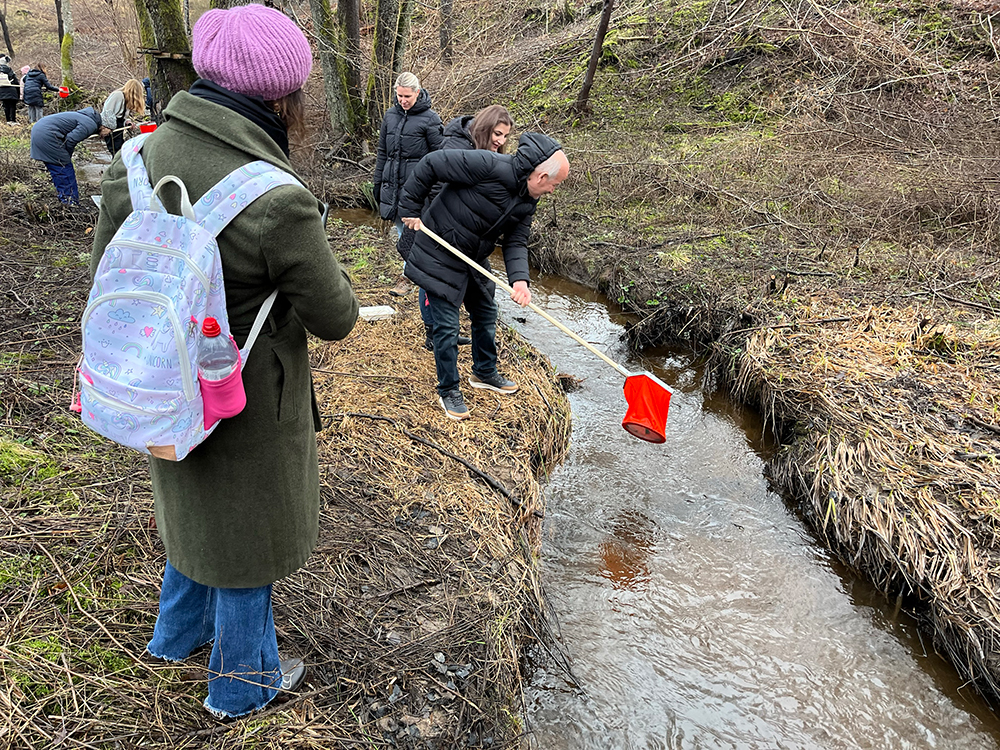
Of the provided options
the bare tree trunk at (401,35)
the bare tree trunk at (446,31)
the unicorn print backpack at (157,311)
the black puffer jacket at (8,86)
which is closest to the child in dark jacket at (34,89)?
the black puffer jacket at (8,86)

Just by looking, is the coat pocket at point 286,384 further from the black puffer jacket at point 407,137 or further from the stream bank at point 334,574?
the black puffer jacket at point 407,137

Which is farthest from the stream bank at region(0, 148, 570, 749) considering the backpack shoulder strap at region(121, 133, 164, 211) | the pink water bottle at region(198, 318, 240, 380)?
the backpack shoulder strap at region(121, 133, 164, 211)

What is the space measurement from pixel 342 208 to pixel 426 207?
5.75m

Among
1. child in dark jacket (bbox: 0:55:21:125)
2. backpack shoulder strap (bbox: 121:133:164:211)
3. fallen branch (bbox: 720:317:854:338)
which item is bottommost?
child in dark jacket (bbox: 0:55:21:125)

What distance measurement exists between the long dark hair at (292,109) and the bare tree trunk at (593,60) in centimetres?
1110

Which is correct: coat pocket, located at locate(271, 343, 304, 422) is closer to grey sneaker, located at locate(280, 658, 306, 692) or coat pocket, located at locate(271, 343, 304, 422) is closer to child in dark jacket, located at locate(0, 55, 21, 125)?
grey sneaker, located at locate(280, 658, 306, 692)


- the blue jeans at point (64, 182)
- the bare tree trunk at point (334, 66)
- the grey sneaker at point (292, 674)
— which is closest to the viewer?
the grey sneaker at point (292, 674)

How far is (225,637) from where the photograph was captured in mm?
1855

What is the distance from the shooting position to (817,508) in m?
4.16

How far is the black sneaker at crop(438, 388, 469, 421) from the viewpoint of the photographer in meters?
4.04

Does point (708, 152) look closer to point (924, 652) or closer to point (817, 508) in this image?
point (817, 508)

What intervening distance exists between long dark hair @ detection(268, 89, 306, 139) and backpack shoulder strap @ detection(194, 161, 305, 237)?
22 cm

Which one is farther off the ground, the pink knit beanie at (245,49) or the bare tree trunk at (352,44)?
the pink knit beanie at (245,49)

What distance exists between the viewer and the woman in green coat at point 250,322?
1461 mm
